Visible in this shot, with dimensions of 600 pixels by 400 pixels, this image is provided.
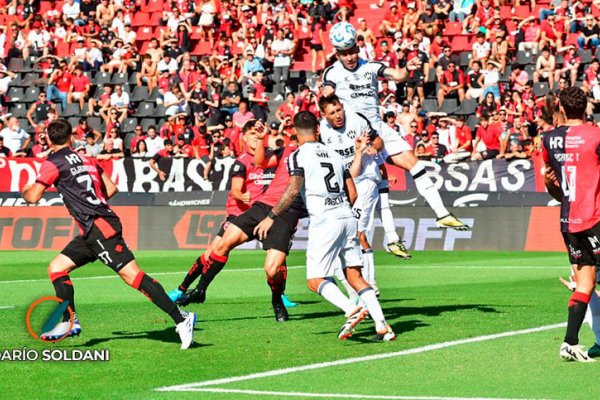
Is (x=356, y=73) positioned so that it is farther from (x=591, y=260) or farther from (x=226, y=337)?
(x=591, y=260)

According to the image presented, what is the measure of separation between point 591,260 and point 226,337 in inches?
158

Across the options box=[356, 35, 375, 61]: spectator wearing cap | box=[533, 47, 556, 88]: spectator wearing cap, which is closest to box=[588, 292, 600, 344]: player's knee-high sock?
box=[533, 47, 556, 88]: spectator wearing cap

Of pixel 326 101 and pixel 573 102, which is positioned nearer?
pixel 573 102

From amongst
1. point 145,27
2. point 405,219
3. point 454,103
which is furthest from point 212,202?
point 145,27

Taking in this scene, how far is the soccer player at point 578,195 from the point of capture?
9906mm

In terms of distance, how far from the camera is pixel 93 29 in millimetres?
40562

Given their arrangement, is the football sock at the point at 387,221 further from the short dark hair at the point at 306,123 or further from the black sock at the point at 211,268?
the short dark hair at the point at 306,123

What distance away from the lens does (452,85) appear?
32.4 m

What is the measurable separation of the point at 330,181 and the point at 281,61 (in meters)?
23.9

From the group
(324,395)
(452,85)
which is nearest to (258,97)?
(452,85)

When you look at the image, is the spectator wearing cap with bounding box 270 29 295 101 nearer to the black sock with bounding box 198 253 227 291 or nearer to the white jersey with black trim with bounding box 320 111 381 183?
the black sock with bounding box 198 253 227 291

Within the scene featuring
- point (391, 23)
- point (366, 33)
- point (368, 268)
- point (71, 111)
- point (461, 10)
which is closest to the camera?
Result: point (368, 268)

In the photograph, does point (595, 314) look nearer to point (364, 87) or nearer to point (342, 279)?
point (342, 279)

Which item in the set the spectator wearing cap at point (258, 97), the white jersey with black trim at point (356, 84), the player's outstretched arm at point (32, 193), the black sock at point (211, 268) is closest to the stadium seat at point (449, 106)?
the spectator wearing cap at point (258, 97)
